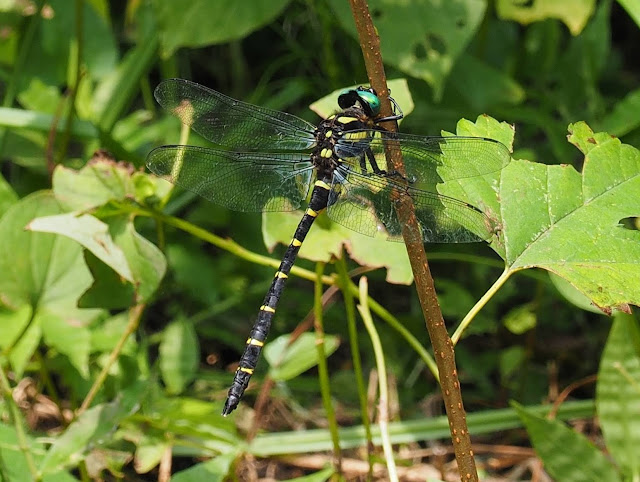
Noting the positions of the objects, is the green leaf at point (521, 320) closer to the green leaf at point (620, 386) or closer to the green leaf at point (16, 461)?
the green leaf at point (620, 386)

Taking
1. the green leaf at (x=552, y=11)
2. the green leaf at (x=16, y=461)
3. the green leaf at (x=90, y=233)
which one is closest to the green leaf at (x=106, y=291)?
the green leaf at (x=90, y=233)

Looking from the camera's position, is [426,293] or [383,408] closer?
[426,293]

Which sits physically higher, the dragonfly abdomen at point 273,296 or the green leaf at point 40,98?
the green leaf at point 40,98

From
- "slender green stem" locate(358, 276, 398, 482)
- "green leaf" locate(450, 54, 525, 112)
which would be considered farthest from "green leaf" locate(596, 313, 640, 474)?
"green leaf" locate(450, 54, 525, 112)

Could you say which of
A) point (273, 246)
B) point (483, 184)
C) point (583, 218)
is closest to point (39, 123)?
point (273, 246)

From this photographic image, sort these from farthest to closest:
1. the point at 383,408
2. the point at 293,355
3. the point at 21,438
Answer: the point at 293,355 → the point at 21,438 → the point at 383,408

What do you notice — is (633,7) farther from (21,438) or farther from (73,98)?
(21,438)

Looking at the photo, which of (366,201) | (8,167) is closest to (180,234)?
(8,167)
